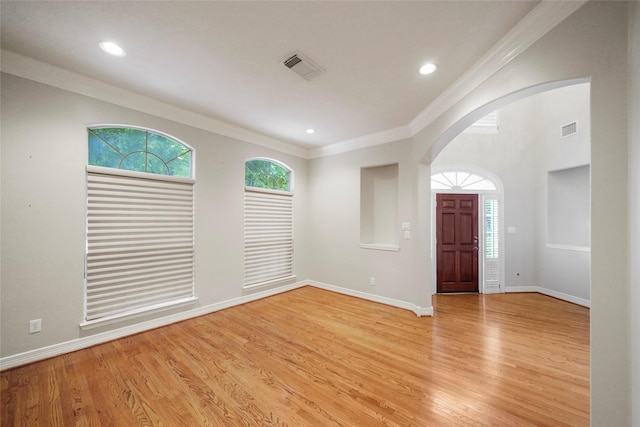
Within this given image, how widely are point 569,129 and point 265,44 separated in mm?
5595

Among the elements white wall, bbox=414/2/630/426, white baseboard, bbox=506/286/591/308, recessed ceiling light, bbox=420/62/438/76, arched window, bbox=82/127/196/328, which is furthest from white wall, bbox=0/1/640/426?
white baseboard, bbox=506/286/591/308

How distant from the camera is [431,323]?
3287mm

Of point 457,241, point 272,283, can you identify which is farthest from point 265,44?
point 457,241

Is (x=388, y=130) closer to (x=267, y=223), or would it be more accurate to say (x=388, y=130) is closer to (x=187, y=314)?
(x=267, y=223)

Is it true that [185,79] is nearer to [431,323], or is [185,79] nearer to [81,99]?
[81,99]

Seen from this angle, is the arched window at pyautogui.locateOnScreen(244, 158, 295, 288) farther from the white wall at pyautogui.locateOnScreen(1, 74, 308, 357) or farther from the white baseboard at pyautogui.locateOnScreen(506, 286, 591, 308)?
the white baseboard at pyautogui.locateOnScreen(506, 286, 591, 308)

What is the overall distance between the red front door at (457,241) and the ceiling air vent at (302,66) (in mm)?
3733

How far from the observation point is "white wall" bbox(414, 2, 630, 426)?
1.29 metres

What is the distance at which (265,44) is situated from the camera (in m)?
2.06

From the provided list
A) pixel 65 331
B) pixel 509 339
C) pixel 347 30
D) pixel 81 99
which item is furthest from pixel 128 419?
pixel 509 339

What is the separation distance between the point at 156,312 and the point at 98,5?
10.5 feet

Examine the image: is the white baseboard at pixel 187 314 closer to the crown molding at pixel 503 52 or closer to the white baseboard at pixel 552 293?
the white baseboard at pixel 552 293

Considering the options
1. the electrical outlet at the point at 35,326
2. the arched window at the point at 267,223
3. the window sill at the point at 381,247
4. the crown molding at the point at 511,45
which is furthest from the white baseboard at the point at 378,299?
the electrical outlet at the point at 35,326

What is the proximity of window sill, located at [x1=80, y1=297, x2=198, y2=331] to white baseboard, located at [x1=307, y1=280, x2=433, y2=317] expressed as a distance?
2427 mm
